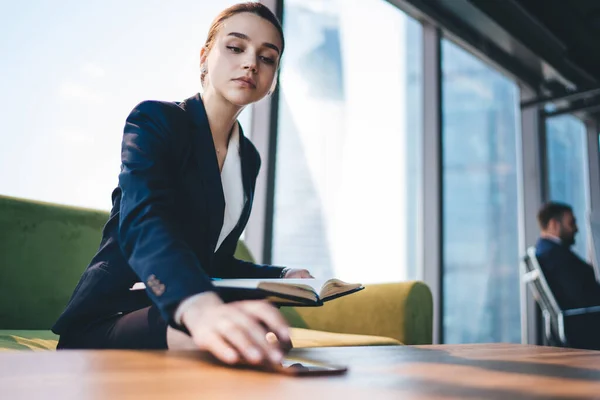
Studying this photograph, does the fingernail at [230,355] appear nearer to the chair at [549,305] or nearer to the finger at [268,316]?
the finger at [268,316]

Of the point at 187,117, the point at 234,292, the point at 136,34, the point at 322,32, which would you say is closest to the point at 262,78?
the point at 187,117

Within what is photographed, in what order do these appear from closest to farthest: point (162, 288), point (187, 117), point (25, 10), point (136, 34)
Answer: point (162, 288)
point (187, 117)
point (25, 10)
point (136, 34)

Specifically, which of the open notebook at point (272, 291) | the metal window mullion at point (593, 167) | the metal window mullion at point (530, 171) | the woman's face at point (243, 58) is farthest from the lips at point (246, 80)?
the metal window mullion at point (593, 167)

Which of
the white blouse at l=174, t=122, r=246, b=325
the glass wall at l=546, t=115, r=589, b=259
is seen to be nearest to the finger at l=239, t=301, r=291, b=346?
the white blouse at l=174, t=122, r=246, b=325

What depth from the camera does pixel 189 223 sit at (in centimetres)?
110

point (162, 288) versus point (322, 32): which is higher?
point (322, 32)

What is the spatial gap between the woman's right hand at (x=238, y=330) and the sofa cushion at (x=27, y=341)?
0.71 m

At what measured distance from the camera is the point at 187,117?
1.17m

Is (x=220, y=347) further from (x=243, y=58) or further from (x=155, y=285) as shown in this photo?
(x=243, y=58)

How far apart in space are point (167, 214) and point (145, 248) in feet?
0.31

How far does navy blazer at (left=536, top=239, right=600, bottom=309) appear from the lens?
363 cm

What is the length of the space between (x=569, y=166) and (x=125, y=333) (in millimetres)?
6790

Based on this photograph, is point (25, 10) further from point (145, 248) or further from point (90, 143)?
point (145, 248)

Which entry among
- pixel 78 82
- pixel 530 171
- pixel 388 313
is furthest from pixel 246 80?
pixel 530 171
